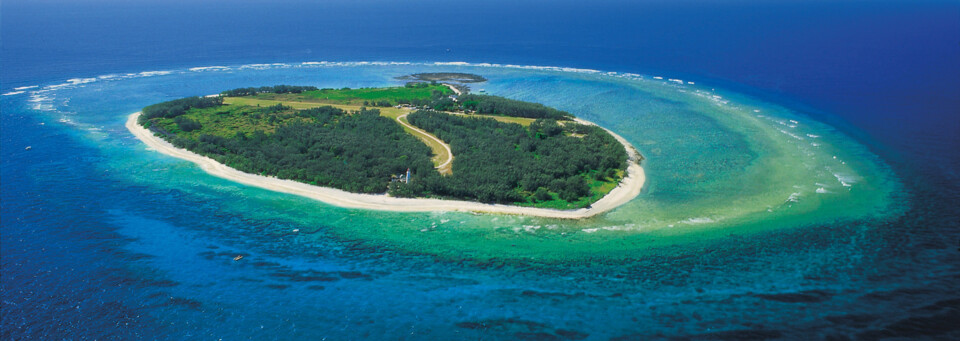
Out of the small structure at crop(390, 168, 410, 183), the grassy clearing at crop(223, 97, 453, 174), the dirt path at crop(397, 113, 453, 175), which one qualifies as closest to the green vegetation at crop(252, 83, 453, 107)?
the grassy clearing at crop(223, 97, 453, 174)

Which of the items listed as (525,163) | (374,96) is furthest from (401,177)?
(374,96)

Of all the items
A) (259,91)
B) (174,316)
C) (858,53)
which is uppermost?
(858,53)

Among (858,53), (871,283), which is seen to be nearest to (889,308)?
(871,283)

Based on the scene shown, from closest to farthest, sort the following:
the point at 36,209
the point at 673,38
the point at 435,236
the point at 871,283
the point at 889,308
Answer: the point at 889,308 → the point at 871,283 → the point at 435,236 → the point at 36,209 → the point at 673,38

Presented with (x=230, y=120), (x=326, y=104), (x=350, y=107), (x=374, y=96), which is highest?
(x=374, y=96)

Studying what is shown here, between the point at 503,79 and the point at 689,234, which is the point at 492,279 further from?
the point at 503,79

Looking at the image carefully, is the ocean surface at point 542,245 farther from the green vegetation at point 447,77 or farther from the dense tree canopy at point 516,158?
the green vegetation at point 447,77

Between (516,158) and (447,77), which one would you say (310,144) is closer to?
(516,158)
